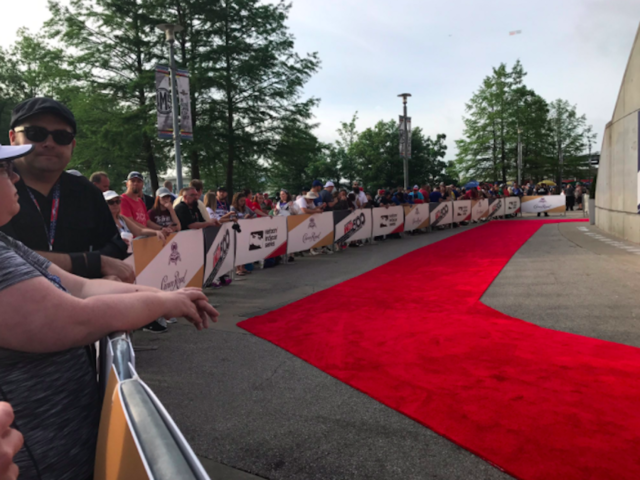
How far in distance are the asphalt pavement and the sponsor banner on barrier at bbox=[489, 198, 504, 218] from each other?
20077 millimetres

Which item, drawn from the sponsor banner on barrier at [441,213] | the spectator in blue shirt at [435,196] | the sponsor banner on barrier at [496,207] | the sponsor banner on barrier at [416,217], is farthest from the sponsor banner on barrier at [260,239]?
the sponsor banner on barrier at [496,207]

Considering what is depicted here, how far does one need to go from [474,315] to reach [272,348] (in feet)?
9.42

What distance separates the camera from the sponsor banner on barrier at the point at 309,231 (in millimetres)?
12570

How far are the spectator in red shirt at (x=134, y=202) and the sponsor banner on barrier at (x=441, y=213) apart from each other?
52.7 ft

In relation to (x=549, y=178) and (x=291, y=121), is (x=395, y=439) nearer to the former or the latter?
(x=291, y=121)

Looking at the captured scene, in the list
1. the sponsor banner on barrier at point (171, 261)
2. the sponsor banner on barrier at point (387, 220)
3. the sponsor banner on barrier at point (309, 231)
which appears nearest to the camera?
the sponsor banner on barrier at point (171, 261)

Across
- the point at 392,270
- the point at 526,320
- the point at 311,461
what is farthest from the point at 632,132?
the point at 311,461

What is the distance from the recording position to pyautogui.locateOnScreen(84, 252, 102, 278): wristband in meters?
2.47

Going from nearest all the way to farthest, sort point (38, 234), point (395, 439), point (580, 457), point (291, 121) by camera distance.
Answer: point (38, 234) < point (580, 457) < point (395, 439) < point (291, 121)

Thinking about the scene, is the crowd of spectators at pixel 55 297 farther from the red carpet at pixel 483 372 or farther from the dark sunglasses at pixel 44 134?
the red carpet at pixel 483 372

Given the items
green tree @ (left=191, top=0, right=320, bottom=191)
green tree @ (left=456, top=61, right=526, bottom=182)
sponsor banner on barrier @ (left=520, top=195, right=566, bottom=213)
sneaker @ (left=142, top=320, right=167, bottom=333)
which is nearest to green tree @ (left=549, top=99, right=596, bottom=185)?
green tree @ (left=456, top=61, right=526, bottom=182)

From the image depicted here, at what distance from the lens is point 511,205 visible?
1238 inches

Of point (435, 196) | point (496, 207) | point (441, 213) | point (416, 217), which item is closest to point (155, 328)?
point (416, 217)

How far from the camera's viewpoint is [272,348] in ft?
18.0
